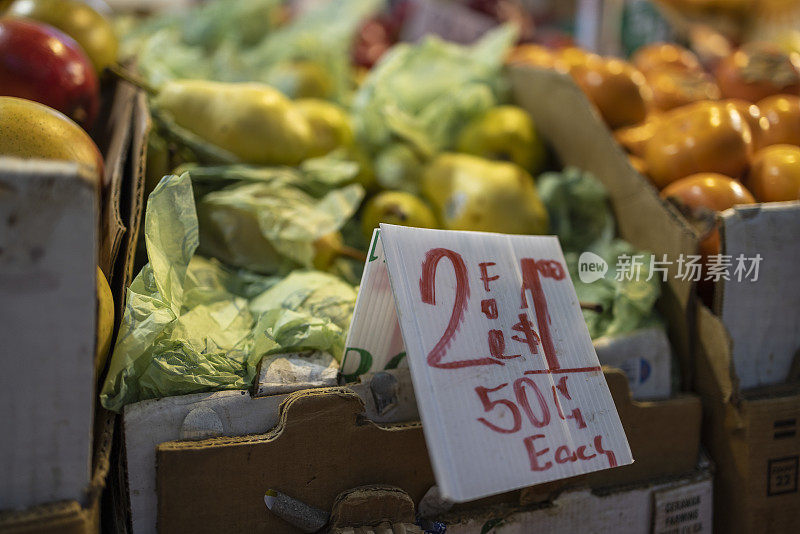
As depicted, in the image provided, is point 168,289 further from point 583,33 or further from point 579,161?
point 583,33

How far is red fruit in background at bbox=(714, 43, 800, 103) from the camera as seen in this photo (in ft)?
4.55

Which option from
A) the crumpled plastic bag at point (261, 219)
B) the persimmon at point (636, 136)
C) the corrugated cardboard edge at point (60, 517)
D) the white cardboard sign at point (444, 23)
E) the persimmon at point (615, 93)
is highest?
the white cardboard sign at point (444, 23)

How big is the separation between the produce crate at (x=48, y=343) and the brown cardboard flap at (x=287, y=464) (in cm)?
11

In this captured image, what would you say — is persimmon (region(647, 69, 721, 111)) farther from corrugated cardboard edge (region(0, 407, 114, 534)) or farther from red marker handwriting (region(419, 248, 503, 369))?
corrugated cardboard edge (region(0, 407, 114, 534))

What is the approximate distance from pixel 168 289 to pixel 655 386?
0.80 meters

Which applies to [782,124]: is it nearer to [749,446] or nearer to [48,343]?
[749,446]

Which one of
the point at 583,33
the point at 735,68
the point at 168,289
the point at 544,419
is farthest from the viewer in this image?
the point at 583,33

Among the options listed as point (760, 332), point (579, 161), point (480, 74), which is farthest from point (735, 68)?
point (760, 332)

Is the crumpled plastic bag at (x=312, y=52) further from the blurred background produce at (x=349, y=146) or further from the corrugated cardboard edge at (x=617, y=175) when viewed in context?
the corrugated cardboard edge at (x=617, y=175)

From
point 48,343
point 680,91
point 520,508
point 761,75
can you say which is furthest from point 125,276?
point 761,75

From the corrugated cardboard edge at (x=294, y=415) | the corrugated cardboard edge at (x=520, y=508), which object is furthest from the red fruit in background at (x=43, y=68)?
the corrugated cardboard edge at (x=520, y=508)

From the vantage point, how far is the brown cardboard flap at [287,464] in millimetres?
720

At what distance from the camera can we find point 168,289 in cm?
83

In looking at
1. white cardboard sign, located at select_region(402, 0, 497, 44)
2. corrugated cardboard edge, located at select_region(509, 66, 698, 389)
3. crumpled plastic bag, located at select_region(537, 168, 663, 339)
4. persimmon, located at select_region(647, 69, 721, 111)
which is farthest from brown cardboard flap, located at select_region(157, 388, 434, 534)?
white cardboard sign, located at select_region(402, 0, 497, 44)
